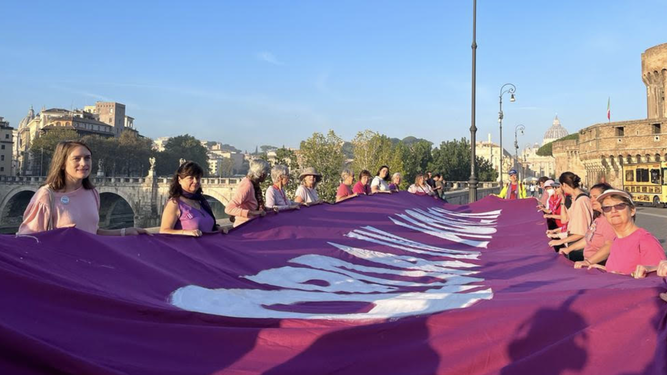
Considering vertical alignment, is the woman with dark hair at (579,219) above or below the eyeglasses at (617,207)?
below

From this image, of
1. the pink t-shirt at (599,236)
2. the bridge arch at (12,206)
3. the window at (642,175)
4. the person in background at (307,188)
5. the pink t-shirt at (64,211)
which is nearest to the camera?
the pink t-shirt at (64,211)

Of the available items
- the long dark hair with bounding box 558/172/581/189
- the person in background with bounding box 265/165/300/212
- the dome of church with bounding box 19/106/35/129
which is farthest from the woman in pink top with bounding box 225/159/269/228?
the dome of church with bounding box 19/106/35/129

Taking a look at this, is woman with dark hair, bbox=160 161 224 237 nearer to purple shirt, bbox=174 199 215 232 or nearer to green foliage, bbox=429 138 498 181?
purple shirt, bbox=174 199 215 232

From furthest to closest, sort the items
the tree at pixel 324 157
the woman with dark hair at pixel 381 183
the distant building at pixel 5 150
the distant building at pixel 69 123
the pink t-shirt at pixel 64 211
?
the distant building at pixel 69 123
the distant building at pixel 5 150
the tree at pixel 324 157
the woman with dark hair at pixel 381 183
the pink t-shirt at pixel 64 211

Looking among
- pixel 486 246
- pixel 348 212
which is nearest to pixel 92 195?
pixel 348 212

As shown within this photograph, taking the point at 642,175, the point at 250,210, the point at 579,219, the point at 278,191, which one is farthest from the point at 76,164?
the point at 642,175

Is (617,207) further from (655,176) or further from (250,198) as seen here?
(655,176)

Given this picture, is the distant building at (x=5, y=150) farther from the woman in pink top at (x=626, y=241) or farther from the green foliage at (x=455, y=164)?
the woman in pink top at (x=626, y=241)

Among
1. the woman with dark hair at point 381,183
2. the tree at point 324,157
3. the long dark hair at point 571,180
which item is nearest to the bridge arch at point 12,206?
the tree at point 324,157

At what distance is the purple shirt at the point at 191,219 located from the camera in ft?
14.1

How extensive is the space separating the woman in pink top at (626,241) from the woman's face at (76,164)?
3319mm

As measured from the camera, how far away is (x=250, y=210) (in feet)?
17.3

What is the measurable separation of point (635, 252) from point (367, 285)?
5.48 ft

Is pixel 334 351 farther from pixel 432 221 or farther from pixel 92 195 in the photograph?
pixel 432 221
